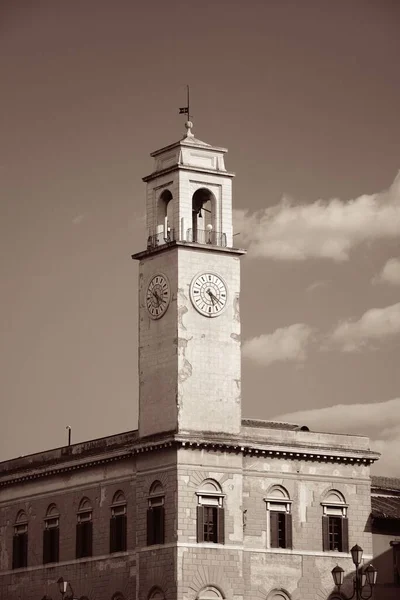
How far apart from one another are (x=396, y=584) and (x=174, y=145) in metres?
20.9

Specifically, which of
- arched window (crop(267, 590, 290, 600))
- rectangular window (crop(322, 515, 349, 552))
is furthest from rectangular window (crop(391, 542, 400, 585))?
arched window (crop(267, 590, 290, 600))

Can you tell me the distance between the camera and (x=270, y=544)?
6844cm

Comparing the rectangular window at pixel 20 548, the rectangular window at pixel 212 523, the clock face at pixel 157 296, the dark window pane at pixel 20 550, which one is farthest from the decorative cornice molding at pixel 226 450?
the clock face at pixel 157 296

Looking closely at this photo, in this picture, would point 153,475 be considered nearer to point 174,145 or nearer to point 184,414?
point 184,414

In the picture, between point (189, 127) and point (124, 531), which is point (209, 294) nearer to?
point (189, 127)

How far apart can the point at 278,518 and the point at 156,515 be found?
5263mm

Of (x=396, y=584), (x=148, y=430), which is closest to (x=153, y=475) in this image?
(x=148, y=430)

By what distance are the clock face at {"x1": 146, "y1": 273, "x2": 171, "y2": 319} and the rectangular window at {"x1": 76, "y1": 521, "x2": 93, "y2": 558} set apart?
9710 mm

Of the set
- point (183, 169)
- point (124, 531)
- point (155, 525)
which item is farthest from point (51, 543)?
point (183, 169)

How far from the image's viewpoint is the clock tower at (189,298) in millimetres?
67438

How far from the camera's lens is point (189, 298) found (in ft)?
224

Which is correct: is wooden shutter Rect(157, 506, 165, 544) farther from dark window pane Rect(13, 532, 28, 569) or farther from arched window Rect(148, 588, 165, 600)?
dark window pane Rect(13, 532, 28, 569)

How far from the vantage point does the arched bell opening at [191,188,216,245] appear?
69938mm

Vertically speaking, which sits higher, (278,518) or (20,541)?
(20,541)
